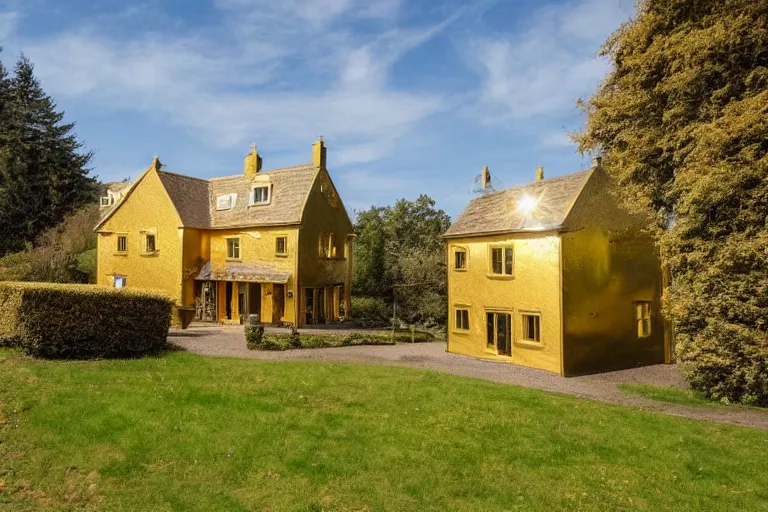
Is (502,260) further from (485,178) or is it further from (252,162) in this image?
(252,162)

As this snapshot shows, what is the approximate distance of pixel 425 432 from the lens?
11.6 metres

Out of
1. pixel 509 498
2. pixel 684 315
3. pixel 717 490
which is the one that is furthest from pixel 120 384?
pixel 684 315

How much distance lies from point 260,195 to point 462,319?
1923 cm

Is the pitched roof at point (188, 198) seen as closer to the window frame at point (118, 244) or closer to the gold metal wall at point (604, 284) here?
the window frame at point (118, 244)

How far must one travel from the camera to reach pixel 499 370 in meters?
21.6

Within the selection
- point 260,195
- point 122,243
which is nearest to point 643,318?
point 260,195

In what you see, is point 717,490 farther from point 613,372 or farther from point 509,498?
point 613,372

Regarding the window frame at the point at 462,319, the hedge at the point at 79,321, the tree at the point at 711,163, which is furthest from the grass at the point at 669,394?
the hedge at the point at 79,321

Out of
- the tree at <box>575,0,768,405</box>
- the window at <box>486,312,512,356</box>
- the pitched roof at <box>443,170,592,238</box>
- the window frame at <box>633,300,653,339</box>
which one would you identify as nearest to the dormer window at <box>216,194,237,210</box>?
the pitched roof at <box>443,170,592,238</box>

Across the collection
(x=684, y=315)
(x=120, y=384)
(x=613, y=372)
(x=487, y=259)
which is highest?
(x=487, y=259)

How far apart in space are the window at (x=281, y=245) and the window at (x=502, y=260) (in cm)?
1549

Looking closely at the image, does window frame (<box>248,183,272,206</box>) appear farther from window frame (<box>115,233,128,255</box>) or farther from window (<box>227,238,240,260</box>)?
window frame (<box>115,233,128,255</box>)

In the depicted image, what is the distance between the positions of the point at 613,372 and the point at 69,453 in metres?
21.3

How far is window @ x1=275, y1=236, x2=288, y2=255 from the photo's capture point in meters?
34.5
